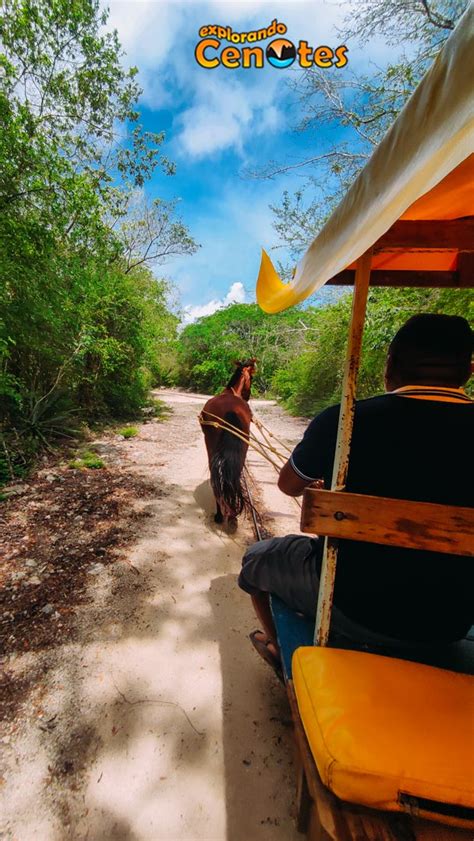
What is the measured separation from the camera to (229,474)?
3.72 m

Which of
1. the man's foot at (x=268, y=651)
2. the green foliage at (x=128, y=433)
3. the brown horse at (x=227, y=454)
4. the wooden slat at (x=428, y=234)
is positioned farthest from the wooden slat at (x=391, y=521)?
the green foliage at (x=128, y=433)

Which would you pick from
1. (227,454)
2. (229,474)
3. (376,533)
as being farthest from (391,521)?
(227,454)

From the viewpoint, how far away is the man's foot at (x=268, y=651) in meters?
1.94

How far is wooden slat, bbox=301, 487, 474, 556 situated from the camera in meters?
1.08

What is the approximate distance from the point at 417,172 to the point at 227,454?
10.9ft

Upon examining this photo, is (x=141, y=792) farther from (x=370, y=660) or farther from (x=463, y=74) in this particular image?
(x=463, y=74)

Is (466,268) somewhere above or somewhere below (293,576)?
above

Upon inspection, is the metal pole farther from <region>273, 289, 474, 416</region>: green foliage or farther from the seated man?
<region>273, 289, 474, 416</region>: green foliage

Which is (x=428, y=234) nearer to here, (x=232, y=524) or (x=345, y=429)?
(x=345, y=429)

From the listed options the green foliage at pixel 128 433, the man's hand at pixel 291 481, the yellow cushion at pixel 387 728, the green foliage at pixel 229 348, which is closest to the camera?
the yellow cushion at pixel 387 728

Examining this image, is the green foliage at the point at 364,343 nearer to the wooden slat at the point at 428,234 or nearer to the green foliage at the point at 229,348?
the wooden slat at the point at 428,234

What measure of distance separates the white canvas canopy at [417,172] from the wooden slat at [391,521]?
75cm

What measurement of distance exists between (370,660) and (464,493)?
65 centimetres

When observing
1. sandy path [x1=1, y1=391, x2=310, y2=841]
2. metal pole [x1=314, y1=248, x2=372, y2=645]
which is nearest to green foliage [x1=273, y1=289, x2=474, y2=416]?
metal pole [x1=314, y1=248, x2=372, y2=645]
